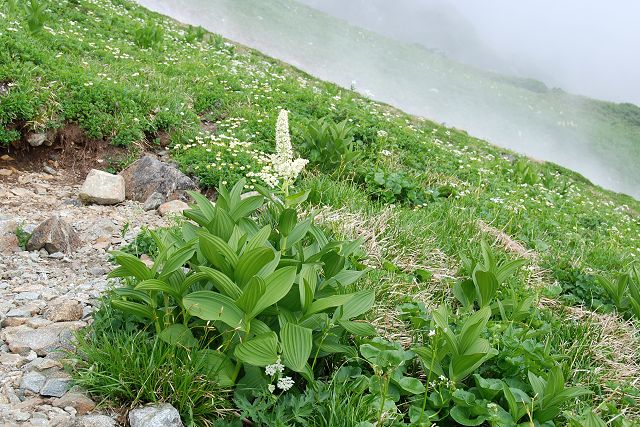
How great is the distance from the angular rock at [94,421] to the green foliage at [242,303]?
615mm

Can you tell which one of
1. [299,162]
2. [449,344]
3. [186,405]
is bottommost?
[186,405]

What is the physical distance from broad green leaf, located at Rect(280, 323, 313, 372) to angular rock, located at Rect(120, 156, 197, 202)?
15.3 feet

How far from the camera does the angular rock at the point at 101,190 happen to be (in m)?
7.35

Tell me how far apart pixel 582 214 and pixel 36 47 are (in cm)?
1240

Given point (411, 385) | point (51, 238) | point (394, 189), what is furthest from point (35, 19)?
point (411, 385)

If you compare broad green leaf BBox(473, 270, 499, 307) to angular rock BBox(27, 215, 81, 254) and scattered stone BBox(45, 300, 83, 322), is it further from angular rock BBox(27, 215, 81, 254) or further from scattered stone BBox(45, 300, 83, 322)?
angular rock BBox(27, 215, 81, 254)

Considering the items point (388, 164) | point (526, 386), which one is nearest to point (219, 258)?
point (526, 386)

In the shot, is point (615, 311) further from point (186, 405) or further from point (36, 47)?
point (36, 47)

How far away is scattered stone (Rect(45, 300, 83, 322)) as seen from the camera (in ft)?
14.5

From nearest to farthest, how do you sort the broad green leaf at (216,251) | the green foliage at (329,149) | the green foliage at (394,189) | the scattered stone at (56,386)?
the scattered stone at (56,386) < the broad green leaf at (216,251) < the green foliage at (394,189) < the green foliage at (329,149)

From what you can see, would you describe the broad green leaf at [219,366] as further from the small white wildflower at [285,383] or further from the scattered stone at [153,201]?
the scattered stone at [153,201]

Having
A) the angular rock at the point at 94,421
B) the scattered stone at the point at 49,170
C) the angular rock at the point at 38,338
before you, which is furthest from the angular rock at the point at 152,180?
the angular rock at the point at 94,421

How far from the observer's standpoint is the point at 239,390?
12.1 ft

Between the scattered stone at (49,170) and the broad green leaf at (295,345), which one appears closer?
the broad green leaf at (295,345)
